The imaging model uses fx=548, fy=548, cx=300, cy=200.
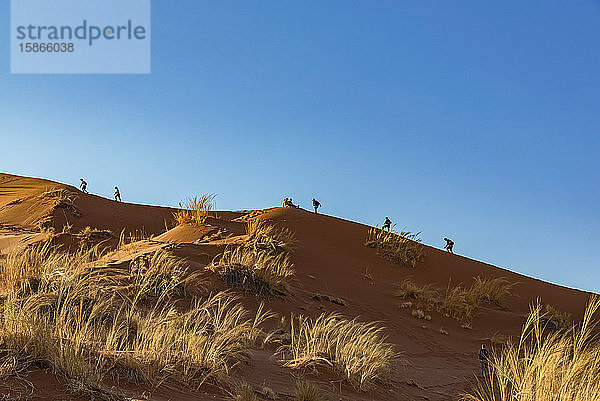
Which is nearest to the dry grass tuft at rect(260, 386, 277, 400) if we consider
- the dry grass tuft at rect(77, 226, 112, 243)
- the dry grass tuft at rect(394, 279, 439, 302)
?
the dry grass tuft at rect(394, 279, 439, 302)

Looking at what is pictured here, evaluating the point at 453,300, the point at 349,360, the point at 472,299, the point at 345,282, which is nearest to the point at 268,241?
the point at 345,282

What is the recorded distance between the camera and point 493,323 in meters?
13.9

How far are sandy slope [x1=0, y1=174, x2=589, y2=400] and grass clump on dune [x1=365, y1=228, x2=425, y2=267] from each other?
384 millimetres

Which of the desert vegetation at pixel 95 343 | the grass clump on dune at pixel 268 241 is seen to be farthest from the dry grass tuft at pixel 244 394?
the grass clump on dune at pixel 268 241

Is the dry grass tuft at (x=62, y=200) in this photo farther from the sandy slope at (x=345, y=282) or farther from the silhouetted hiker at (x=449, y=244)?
the silhouetted hiker at (x=449, y=244)

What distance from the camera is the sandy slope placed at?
7216 millimetres

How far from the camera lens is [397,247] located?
19141 millimetres

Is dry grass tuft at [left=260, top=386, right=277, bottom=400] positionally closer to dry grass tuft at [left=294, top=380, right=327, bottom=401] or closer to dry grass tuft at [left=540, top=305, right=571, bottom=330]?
dry grass tuft at [left=294, top=380, right=327, bottom=401]

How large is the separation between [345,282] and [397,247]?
16.4 ft

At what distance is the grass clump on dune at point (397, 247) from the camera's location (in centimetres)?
1864

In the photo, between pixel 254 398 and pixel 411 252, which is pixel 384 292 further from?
pixel 254 398

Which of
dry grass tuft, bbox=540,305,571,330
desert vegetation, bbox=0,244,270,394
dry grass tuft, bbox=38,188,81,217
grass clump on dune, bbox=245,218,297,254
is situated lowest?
dry grass tuft, bbox=540,305,571,330

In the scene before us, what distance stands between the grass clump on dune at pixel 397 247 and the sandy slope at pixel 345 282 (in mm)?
384

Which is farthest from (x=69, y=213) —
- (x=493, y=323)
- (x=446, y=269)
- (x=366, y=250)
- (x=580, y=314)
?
(x=580, y=314)
